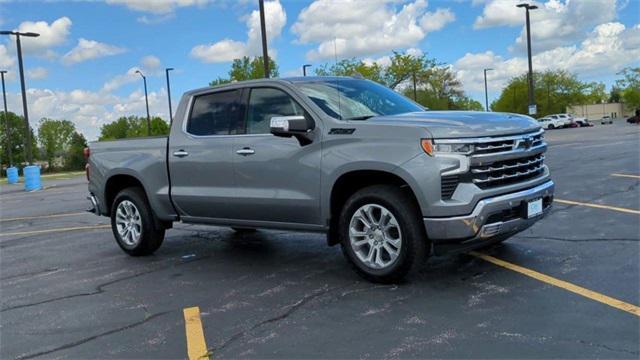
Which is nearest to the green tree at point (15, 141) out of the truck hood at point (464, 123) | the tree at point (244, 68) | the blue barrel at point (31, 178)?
the tree at point (244, 68)

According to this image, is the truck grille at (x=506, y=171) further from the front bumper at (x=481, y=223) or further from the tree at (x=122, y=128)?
the tree at (x=122, y=128)

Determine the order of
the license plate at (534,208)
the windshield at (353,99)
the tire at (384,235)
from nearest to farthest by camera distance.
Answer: the tire at (384,235) < the license plate at (534,208) < the windshield at (353,99)

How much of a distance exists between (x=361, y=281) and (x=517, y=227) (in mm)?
1429

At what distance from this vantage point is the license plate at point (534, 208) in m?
5.06

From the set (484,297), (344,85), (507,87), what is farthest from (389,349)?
(507,87)

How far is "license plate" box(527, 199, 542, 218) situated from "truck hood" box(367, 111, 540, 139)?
2.03ft

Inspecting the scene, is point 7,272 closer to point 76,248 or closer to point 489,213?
point 76,248

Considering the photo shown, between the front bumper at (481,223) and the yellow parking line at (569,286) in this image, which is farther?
the front bumper at (481,223)

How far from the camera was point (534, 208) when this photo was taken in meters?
5.13

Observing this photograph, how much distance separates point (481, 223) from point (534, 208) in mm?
713

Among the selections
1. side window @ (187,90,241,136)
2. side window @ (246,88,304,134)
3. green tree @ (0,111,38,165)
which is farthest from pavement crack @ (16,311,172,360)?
green tree @ (0,111,38,165)

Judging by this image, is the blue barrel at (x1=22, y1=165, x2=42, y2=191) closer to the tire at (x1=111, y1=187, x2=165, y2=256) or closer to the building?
the tire at (x1=111, y1=187, x2=165, y2=256)

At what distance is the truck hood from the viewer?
476 centimetres

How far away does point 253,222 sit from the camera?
610 centimetres
